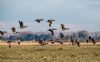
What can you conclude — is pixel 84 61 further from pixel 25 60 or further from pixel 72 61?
pixel 25 60

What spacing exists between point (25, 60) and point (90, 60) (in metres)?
9.40

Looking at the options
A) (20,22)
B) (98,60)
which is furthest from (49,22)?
(98,60)

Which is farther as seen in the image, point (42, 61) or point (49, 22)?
point (49, 22)

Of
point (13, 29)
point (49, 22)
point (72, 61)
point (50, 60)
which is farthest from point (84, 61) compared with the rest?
point (13, 29)

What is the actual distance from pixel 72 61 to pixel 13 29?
5388 centimetres

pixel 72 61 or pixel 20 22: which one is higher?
pixel 20 22

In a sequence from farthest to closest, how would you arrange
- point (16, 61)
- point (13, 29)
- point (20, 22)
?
point (13, 29) → point (20, 22) → point (16, 61)

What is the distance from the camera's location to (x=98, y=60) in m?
49.2

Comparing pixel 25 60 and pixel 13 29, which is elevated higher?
pixel 13 29

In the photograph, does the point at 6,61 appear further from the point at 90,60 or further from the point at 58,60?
the point at 90,60

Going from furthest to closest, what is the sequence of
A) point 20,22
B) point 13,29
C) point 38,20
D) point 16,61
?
point 13,29 → point 20,22 → point 38,20 → point 16,61

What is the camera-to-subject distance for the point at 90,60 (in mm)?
48812

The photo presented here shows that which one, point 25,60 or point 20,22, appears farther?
point 20,22

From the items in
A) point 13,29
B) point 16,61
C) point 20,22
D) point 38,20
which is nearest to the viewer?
point 16,61
